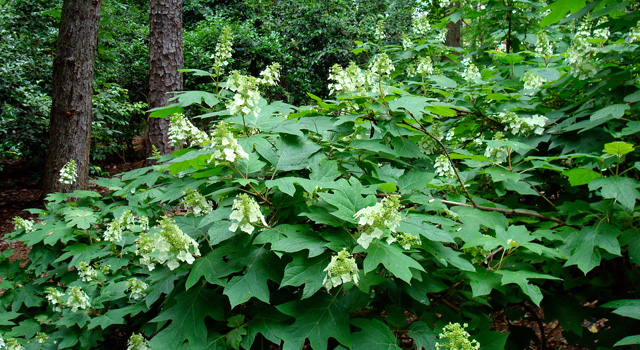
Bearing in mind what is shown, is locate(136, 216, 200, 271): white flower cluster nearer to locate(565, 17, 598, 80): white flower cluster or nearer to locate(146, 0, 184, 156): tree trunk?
locate(565, 17, 598, 80): white flower cluster

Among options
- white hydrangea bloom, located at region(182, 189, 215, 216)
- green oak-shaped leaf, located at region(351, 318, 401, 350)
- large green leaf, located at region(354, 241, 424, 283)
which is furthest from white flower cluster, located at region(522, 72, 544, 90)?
white hydrangea bloom, located at region(182, 189, 215, 216)

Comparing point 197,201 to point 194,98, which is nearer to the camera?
point 197,201

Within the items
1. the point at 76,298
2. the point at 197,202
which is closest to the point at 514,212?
the point at 197,202

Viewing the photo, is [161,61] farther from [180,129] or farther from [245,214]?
[245,214]

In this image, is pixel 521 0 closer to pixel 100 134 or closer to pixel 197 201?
pixel 197 201

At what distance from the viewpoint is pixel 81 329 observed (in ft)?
8.56

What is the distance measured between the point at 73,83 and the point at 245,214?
4779 mm

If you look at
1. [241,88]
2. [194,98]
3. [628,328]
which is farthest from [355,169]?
[628,328]

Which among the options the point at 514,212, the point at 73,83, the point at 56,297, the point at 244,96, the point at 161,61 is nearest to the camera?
the point at 244,96

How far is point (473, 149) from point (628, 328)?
4.59 ft

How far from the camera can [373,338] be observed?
1457mm

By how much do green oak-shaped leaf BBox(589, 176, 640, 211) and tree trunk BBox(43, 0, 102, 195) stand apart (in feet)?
17.9

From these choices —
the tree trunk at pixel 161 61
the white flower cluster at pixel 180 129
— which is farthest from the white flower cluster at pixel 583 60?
the tree trunk at pixel 161 61

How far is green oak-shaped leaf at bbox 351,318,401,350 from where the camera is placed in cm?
144
